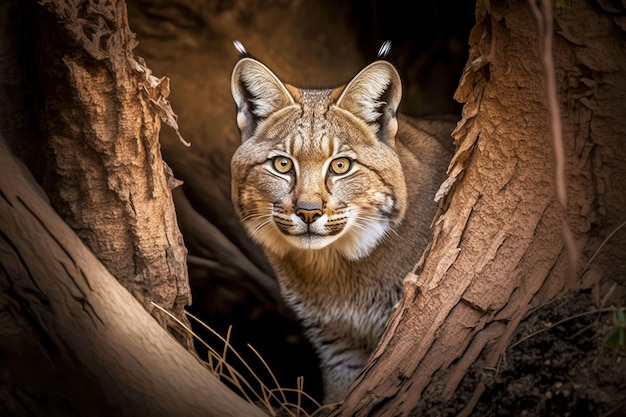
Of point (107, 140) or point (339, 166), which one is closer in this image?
point (107, 140)

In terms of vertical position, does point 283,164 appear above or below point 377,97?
below

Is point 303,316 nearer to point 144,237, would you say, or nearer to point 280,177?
point 280,177

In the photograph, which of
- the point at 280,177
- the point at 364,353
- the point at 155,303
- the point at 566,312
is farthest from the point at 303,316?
the point at 566,312

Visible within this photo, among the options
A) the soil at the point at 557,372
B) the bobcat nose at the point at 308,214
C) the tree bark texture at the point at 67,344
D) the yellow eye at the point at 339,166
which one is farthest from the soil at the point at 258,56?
the soil at the point at 557,372

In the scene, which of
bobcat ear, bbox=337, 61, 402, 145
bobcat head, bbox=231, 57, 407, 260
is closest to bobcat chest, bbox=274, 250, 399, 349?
bobcat head, bbox=231, 57, 407, 260

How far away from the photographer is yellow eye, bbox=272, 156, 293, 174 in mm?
3555

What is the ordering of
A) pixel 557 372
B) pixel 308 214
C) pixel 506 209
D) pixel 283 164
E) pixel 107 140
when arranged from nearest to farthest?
pixel 557 372
pixel 506 209
pixel 107 140
pixel 308 214
pixel 283 164

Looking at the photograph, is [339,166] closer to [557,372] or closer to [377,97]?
[377,97]

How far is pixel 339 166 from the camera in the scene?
11.6 ft

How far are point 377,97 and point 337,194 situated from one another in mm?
613

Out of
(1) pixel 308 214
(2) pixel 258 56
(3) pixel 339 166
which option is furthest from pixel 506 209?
(2) pixel 258 56

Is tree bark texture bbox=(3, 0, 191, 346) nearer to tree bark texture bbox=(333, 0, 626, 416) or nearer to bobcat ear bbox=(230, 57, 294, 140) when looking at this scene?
bobcat ear bbox=(230, 57, 294, 140)

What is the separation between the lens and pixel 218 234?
507 centimetres

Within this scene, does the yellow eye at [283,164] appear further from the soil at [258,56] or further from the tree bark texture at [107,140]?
the soil at [258,56]
